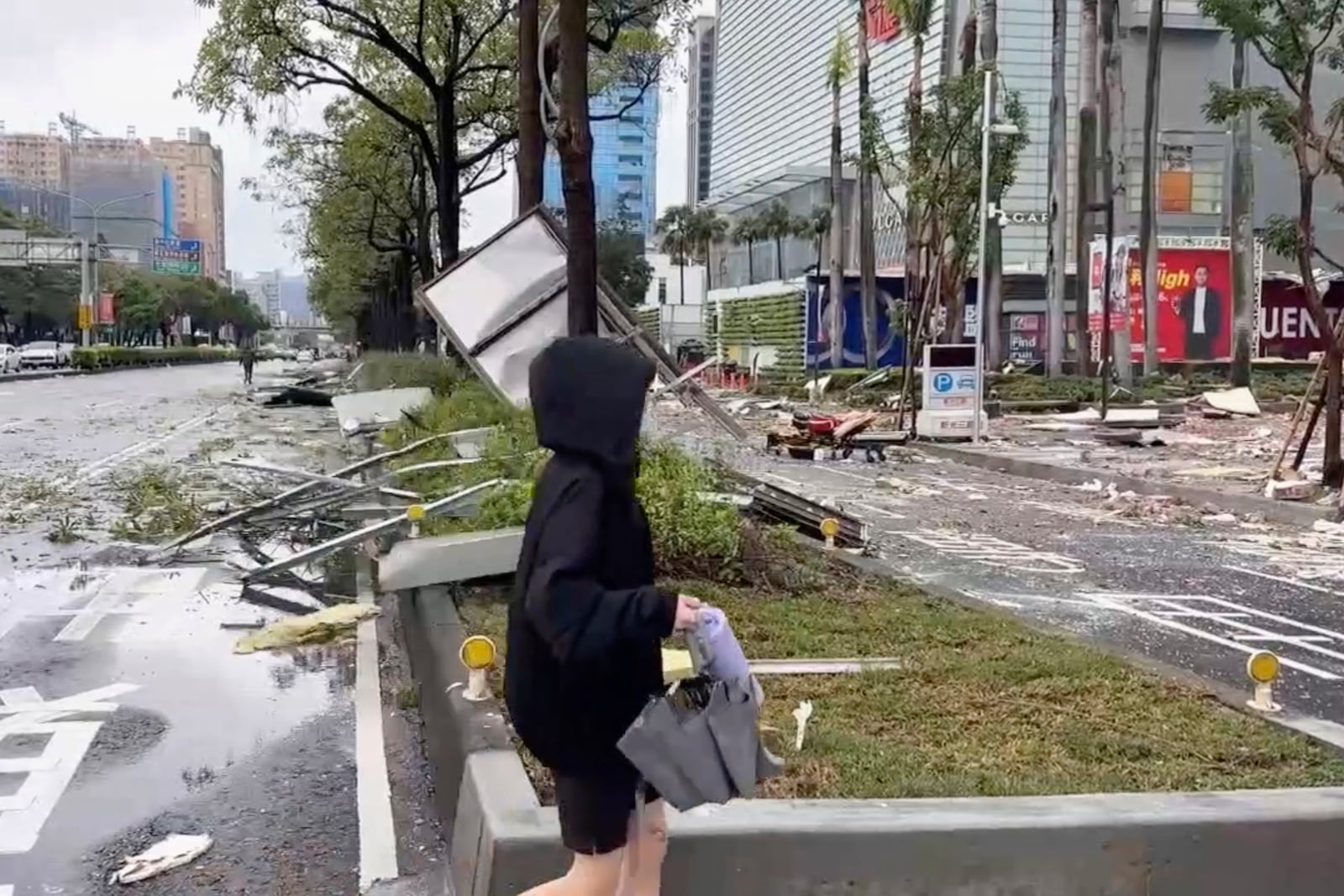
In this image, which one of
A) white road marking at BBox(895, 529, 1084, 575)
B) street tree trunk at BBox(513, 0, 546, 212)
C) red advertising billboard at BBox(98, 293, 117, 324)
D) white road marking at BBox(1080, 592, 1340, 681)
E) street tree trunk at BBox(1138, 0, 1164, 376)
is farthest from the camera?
red advertising billboard at BBox(98, 293, 117, 324)

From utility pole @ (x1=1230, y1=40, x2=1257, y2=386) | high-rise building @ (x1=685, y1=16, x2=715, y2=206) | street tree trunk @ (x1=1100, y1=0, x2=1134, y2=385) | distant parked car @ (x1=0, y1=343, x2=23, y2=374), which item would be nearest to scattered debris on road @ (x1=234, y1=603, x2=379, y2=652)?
street tree trunk @ (x1=1100, y1=0, x2=1134, y2=385)

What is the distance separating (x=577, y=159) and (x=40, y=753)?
5.05 meters

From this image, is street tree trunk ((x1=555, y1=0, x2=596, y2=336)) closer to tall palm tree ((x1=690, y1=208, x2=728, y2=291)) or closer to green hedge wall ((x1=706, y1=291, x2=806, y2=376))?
green hedge wall ((x1=706, y1=291, x2=806, y2=376))

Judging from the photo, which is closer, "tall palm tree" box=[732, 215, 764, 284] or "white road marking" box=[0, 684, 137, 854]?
"white road marking" box=[0, 684, 137, 854]

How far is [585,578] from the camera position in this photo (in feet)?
9.48

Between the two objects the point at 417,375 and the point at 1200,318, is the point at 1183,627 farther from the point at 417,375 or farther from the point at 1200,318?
the point at 1200,318

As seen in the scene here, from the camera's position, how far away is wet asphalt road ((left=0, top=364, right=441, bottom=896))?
4680 millimetres

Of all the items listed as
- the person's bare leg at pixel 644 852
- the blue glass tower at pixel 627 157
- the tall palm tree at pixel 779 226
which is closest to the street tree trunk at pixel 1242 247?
the blue glass tower at pixel 627 157

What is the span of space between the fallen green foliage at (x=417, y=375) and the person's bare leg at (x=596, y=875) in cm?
1822

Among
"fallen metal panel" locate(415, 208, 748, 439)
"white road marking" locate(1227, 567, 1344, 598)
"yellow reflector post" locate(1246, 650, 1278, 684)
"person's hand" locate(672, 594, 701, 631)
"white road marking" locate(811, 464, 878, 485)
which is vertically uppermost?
"fallen metal panel" locate(415, 208, 748, 439)

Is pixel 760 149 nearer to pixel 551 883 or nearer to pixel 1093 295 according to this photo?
pixel 1093 295

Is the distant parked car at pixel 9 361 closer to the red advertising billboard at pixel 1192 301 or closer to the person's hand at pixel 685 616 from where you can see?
the red advertising billboard at pixel 1192 301

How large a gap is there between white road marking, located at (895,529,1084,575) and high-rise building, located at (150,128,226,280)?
149 meters

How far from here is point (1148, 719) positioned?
18.5 feet
